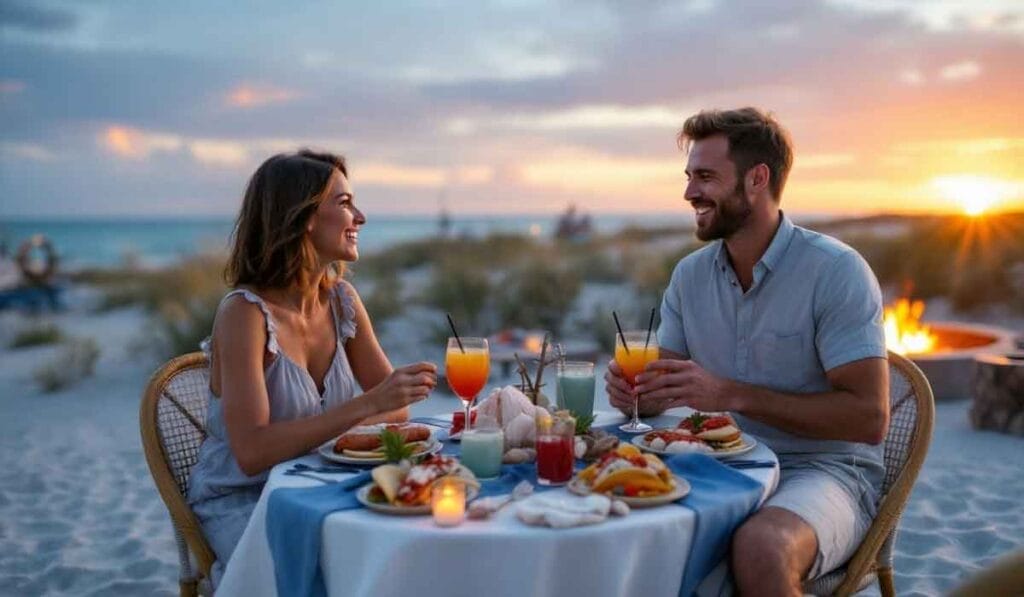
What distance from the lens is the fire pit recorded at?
7.49m

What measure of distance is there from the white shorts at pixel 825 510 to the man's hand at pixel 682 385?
0.32m

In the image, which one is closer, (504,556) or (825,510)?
(504,556)

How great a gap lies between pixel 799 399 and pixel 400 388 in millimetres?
1222

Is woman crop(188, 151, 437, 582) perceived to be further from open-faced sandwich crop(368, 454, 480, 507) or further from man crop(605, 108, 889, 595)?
man crop(605, 108, 889, 595)

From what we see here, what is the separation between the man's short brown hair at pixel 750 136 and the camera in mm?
3375

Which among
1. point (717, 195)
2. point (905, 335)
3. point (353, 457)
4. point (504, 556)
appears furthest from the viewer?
point (905, 335)

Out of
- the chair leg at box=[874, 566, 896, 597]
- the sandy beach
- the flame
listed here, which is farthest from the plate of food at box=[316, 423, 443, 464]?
the flame

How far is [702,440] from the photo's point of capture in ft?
8.55

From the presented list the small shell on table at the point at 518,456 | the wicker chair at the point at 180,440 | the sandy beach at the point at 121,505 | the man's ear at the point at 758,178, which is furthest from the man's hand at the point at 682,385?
the sandy beach at the point at 121,505

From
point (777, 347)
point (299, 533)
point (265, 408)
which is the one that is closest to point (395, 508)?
point (299, 533)

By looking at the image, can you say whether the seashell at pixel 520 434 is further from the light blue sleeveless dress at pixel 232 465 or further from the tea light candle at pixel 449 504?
the light blue sleeveless dress at pixel 232 465

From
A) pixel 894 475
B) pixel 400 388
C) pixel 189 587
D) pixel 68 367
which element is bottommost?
pixel 68 367

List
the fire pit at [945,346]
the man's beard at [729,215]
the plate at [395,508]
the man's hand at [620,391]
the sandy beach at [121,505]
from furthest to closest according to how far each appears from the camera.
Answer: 1. the fire pit at [945,346]
2. the sandy beach at [121,505]
3. the man's beard at [729,215]
4. the man's hand at [620,391]
5. the plate at [395,508]

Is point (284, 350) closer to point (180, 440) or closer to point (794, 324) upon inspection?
point (180, 440)
